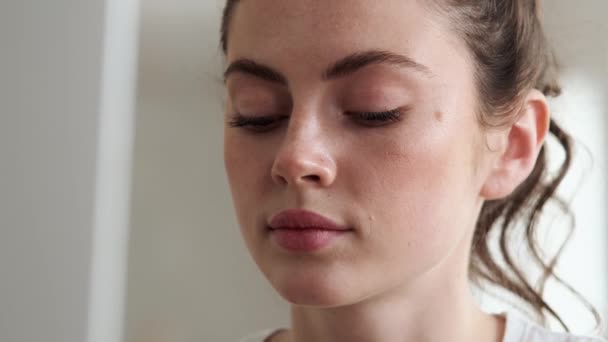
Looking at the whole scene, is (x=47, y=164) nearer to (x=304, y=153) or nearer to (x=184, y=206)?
(x=184, y=206)

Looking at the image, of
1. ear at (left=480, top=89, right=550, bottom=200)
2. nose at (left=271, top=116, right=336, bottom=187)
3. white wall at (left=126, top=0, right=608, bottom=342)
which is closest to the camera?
nose at (left=271, top=116, right=336, bottom=187)

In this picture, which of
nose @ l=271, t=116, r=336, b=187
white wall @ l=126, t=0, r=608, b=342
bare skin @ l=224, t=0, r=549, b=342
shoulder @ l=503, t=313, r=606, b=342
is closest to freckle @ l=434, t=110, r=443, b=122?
bare skin @ l=224, t=0, r=549, b=342

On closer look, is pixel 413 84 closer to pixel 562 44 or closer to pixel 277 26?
pixel 277 26

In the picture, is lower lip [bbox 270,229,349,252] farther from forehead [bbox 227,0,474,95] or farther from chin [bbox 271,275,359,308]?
forehead [bbox 227,0,474,95]

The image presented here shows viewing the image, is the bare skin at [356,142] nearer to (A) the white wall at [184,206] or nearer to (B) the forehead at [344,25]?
(B) the forehead at [344,25]

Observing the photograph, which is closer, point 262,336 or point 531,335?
point 531,335

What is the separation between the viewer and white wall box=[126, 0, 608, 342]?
108 centimetres

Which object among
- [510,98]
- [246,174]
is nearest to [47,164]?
[246,174]

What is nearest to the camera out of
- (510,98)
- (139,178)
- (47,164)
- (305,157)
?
(305,157)

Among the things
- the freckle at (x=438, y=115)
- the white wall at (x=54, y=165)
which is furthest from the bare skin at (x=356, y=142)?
the white wall at (x=54, y=165)

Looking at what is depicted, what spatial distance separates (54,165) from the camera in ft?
2.88

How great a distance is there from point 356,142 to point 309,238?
104mm

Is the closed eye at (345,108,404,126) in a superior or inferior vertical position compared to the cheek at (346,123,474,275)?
superior

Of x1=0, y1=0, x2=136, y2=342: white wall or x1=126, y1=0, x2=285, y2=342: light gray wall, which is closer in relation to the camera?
x1=0, y1=0, x2=136, y2=342: white wall
